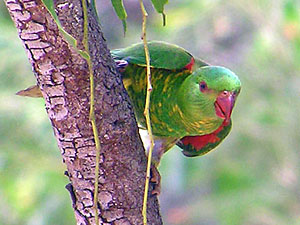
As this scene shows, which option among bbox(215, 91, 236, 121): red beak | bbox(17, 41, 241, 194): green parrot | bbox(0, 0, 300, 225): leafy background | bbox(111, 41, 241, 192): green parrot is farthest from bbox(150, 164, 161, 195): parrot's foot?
bbox(0, 0, 300, 225): leafy background

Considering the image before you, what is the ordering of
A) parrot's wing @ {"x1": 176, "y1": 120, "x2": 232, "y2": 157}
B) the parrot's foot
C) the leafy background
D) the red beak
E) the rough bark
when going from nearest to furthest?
the rough bark
the parrot's foot
the red beak
parrot's wing @ {"x1": 176, "y1": 120, "x2": 232, "y2": 157}
the leafy background

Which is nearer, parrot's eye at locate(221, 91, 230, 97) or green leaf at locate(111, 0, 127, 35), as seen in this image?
green leaf at locate(111, 0, 127, 35)

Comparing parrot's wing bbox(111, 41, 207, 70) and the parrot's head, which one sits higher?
parrot's wing bbox(111, 41, 207, 70)

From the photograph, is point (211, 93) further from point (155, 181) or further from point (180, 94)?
point (155, 181)

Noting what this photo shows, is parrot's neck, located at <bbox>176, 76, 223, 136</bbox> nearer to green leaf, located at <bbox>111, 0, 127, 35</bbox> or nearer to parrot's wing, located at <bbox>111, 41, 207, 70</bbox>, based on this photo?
parrot's wing, located at <bbox>111, 41, 207, 70</bbox>

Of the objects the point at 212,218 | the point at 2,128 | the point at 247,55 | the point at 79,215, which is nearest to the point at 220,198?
the point at 212,218

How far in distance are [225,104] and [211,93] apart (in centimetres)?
6

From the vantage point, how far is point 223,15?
4.23m

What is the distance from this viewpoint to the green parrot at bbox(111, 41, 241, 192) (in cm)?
180

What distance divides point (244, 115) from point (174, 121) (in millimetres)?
2331

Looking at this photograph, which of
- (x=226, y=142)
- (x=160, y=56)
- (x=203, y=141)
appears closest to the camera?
(x=160, y=56)

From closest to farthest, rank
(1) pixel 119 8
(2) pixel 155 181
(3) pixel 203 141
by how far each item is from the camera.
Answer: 1. (1) pixel 119 8
2. (2) pixel 155 181
3. (3) pixel 203 141

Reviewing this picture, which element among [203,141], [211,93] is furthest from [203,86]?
[203,141]

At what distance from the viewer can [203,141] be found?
6.68 ft
